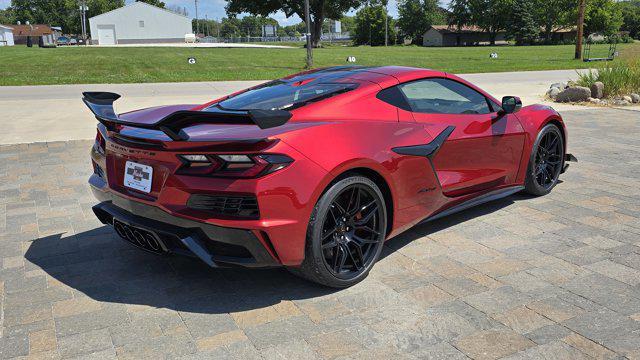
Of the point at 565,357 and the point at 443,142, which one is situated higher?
the point at 443,142

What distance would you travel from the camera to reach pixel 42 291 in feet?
11.3

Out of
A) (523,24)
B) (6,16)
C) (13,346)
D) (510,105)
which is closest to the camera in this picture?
(13,346)

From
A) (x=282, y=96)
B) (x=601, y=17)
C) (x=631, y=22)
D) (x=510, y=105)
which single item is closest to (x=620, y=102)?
(x=510, y=105)

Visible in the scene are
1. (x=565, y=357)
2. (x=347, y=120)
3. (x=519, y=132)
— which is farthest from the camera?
(x=519, y=132)

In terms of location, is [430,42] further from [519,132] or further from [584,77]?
[519,132]

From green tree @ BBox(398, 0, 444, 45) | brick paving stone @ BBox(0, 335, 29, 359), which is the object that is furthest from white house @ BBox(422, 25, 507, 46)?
brick paving stone @ BBox(0, 335, 29, 359)

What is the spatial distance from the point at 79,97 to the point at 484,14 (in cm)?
9322

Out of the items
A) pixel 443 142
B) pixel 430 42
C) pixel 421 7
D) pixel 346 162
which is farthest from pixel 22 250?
pixel 421 7

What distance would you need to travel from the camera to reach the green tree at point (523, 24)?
83812 millimetres

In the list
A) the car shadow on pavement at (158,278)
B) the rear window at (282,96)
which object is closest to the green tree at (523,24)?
the rear window at (282,96)

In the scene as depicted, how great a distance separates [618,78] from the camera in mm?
13445

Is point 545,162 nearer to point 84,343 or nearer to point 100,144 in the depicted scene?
point 100,144

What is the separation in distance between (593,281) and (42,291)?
351cm

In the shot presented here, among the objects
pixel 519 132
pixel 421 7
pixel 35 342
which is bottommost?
pixel 35 342
